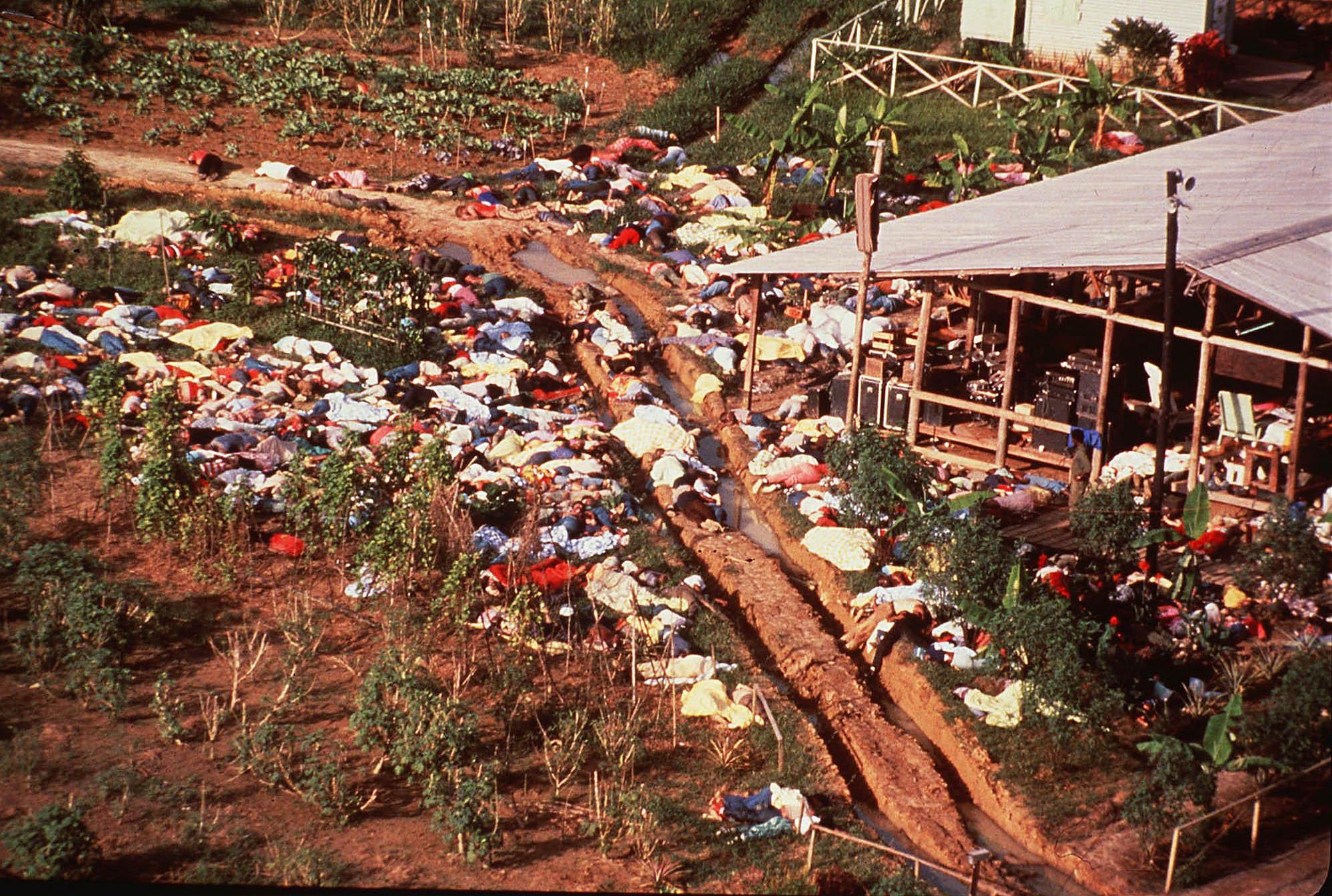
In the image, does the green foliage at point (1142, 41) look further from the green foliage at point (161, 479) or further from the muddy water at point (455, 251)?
the green foliage at point (161, 479)

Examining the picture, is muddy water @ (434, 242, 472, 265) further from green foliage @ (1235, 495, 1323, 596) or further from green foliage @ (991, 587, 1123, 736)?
green foliage @ (1235, 495, 1323, 596)

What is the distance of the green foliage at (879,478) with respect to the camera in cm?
1138

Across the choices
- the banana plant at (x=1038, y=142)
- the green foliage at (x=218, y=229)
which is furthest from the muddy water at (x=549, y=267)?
the banana plant at (x=1038, y=142)

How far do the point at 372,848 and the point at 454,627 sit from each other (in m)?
2.32

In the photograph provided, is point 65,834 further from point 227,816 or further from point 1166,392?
point 1166,392

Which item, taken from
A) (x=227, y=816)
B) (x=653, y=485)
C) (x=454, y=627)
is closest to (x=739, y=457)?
(x=653, y=485)

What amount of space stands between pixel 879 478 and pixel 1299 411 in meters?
3.32

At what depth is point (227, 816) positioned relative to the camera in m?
8.00

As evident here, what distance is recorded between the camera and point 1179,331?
11438 mm

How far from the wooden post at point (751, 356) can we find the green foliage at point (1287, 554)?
17.7ft

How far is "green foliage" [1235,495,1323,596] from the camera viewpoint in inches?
389

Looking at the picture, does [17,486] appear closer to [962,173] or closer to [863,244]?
[863,244]

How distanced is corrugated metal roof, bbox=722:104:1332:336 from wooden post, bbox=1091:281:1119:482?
0.42 metres

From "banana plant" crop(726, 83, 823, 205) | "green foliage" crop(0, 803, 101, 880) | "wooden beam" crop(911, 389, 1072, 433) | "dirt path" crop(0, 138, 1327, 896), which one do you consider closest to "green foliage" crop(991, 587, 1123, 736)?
"dirt path" crop(0, 138, 1327, 896)
